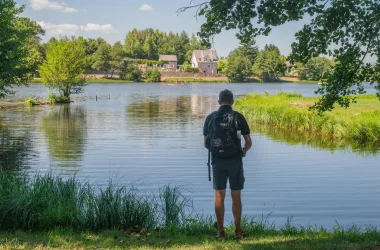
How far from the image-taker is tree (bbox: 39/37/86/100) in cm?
6588

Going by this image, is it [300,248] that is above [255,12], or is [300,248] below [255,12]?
below

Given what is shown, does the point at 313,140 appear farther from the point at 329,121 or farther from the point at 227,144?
the point at 227,144

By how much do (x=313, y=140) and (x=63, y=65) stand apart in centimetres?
4329

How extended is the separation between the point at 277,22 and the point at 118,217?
4741 millimetres

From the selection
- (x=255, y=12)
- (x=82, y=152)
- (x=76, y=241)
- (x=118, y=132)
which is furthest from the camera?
(x=118, y=132)

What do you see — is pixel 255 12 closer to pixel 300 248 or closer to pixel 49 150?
pixel 300 248

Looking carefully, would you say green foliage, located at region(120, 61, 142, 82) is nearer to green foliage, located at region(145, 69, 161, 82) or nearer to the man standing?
green foliage, located at region(145, 69, 161, 82)

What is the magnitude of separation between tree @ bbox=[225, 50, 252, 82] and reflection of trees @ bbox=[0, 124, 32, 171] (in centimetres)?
14889

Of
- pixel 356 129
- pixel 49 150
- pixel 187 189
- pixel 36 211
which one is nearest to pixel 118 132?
pixel 49 150

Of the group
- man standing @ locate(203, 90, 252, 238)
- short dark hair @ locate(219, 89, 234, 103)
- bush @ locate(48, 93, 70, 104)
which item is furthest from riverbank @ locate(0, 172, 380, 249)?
bush @ locate(48, 93, 70, 104)

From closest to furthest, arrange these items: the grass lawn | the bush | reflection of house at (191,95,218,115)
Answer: the grass lawn → reflection of house at (191,95,218,115) → the bush

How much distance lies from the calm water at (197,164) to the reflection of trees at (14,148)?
48mm

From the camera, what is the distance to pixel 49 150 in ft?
88.4

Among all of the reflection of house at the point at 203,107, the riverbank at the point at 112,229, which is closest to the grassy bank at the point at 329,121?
the reflection of house at the point at 203,107
